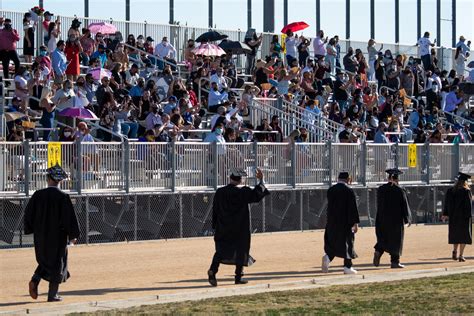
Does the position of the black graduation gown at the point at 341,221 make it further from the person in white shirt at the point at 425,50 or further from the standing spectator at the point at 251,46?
the person in white shirt at the point at 425,50

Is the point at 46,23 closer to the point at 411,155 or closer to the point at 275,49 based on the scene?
the point at 275,49

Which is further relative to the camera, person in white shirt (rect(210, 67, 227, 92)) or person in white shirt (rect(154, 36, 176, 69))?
person in white shirt (rect(154, 36, 176, 69))

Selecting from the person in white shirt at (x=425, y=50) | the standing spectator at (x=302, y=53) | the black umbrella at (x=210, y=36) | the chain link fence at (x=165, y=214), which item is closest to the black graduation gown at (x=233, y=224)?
the chain link fence at (x=165, y=214)

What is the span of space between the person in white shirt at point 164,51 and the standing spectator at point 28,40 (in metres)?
4.74

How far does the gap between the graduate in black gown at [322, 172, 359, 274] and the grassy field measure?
1983 mm

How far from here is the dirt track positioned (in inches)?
721

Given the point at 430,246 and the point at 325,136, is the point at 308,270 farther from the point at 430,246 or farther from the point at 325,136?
the point at 325,136

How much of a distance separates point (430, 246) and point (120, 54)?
10583mm

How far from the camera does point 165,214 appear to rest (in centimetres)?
2784

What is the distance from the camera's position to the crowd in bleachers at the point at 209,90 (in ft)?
95.5

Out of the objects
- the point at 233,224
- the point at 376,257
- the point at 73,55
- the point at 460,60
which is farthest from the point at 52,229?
the point at 460,60

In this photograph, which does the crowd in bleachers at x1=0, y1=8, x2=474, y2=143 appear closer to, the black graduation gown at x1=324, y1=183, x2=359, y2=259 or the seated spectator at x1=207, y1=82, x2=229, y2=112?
the seated spectator at x1=207, y1=82, x2=229, y2=112

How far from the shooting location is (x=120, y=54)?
3369 cm

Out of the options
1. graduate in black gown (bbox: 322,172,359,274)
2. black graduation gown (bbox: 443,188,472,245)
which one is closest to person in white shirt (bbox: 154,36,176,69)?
black graduation gown (bbox: 443,188,472,245)
